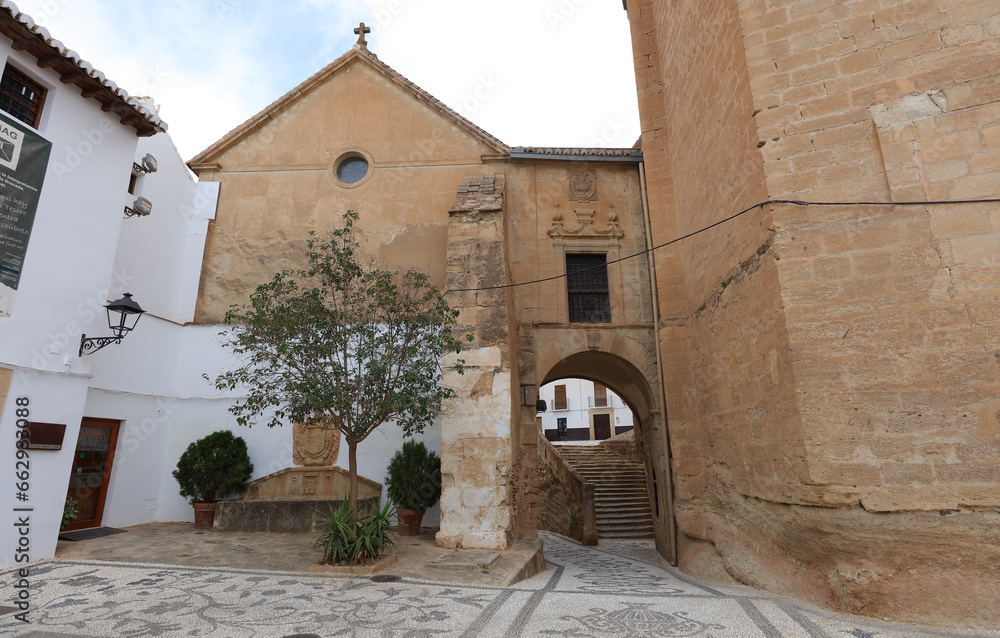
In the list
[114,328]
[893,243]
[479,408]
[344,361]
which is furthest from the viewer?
[479,408]

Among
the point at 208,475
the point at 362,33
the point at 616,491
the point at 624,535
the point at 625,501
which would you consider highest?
the point at 362,33

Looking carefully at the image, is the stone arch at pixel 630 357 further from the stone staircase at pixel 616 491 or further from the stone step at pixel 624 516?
the stone step at pixel 624 516

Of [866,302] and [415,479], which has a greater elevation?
[866,302]

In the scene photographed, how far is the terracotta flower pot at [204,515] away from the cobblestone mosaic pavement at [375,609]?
262 cm

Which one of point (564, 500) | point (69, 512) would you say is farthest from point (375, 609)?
point (564, 500)

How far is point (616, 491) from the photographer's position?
15.2 meters

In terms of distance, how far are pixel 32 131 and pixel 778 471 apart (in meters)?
8.33

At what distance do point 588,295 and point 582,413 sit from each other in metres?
20.2

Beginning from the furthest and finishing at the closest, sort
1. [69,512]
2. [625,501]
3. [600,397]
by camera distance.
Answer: [600,397], [625,501], [69,512]

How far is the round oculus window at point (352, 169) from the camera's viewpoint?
10.9m

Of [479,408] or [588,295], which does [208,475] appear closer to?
[479,408]

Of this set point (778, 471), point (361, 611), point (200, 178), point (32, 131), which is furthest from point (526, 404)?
point (200, 178)

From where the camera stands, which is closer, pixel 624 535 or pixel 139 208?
pixel 139 208

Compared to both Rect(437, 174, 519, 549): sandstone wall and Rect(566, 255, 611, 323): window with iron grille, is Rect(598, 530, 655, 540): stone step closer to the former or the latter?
Rect(566, 255, 611, 323): window with iron grille
